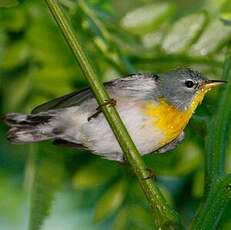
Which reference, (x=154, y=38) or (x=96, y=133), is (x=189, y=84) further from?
(x=96, y=133)

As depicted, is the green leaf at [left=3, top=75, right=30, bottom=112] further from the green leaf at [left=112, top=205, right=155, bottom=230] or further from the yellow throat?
the green leaf at [left=112, top=205, right=155, bottom=230]

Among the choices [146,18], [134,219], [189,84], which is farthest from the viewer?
[189,84]

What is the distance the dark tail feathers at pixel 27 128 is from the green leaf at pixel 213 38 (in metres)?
0.67

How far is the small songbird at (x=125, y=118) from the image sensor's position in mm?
1622

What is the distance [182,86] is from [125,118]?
378 mm

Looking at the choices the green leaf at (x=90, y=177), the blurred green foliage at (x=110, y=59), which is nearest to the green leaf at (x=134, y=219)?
the blurred green foliage at (x=110, y=59)

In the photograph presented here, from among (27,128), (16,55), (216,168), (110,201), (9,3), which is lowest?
(216,168)

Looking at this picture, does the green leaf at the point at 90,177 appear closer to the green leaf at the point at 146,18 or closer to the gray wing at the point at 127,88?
the gray wing at the point at 127,88

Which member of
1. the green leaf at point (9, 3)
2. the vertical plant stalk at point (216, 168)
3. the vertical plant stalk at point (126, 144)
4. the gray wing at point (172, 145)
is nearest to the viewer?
the vertical plant stalk at point (126, 144)

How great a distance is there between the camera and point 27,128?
1.65m

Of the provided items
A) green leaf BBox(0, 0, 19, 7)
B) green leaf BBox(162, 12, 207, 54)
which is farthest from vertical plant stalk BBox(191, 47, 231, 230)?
green leaf BBox(0, 0, 19, 7)

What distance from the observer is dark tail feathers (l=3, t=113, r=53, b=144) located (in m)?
1.56

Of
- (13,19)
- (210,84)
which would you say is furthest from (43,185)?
(210,84)

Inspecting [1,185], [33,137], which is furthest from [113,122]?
[1,185]
